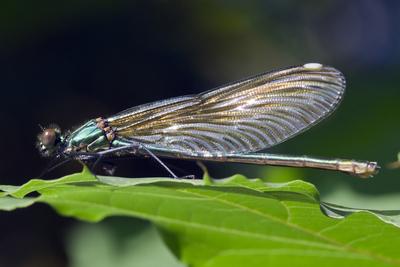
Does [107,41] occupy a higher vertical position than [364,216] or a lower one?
higher

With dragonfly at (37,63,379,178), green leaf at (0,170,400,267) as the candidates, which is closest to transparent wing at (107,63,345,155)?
dragonfly at (37,63,379,178)

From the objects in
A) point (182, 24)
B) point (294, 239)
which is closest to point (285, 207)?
point (294, 239)

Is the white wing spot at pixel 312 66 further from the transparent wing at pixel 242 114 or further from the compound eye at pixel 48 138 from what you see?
the compound eye at pixel 48 138

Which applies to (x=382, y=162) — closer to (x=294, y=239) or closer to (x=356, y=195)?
(x=356, y=195)

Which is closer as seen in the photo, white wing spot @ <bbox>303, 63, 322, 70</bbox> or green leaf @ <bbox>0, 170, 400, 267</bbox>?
green leaf @ <bbox>0, 170, 400, 267</bbox>

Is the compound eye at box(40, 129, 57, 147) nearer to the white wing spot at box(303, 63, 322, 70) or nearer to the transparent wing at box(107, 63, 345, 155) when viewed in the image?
the transparent wing at box(107, 63, 345, 155)

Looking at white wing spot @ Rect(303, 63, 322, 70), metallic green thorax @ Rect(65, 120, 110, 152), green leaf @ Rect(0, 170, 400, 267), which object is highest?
white wing spot @ Rect(303, 63, 322, 70)
